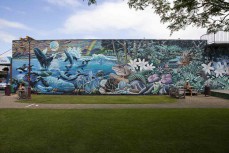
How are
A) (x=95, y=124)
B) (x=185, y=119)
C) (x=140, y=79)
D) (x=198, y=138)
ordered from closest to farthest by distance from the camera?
1. (x=198, y=138)
2. (x=95, y=124)
3. (x=185, y=119)
4. (x=140, y=79)

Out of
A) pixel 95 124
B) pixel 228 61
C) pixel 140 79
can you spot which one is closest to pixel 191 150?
pixel 95 124

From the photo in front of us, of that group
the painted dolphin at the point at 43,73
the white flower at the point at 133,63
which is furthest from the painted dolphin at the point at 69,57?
the white flower at the point at 133,63

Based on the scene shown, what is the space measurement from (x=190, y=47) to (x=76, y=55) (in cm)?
1286

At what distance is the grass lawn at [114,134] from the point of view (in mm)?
7672

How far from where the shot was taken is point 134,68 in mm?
29953

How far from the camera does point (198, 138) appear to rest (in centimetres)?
886

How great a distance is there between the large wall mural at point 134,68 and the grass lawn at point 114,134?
1653cm

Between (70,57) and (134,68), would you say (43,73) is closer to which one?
(70,57)

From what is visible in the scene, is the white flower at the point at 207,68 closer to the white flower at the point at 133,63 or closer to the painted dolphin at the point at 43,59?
the white flower at the point at 133,63

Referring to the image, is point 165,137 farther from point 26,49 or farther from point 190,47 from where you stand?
point 26,49

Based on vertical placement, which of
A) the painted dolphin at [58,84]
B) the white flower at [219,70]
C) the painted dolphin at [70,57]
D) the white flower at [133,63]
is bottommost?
the painted dolphin at [58,84]

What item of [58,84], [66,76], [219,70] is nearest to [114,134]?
[66,76]

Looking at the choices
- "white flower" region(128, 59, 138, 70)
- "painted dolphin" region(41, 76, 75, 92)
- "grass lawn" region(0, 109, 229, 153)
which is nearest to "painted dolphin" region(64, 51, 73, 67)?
"painted dolphin" region(41, 76, 75, 92)

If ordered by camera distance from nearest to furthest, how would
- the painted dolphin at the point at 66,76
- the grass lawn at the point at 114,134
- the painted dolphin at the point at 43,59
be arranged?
the grass lawn at the point at 114,134, the painted dolphin at the point at 66,76, the painted dolphin at the point at 43,59
